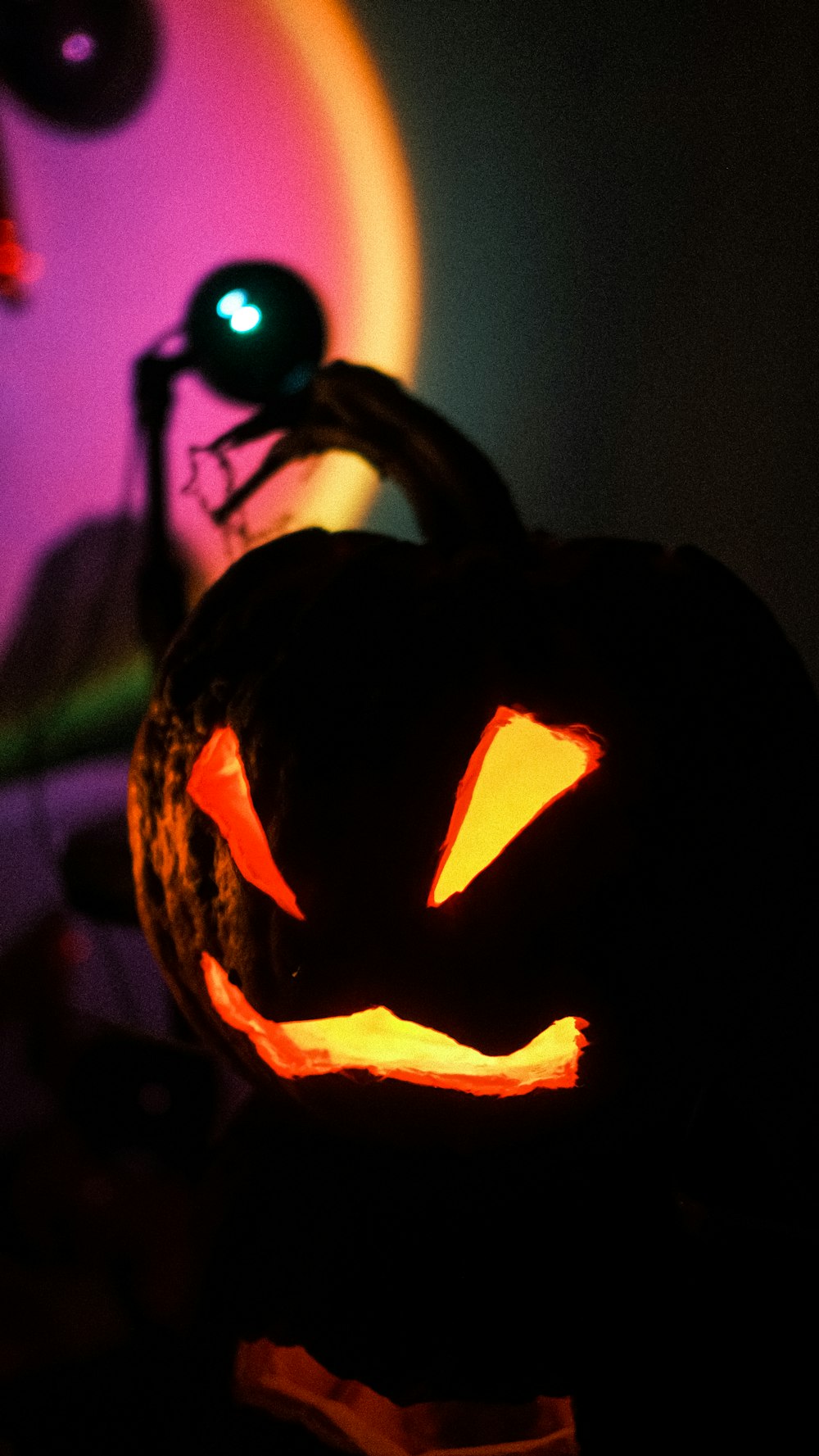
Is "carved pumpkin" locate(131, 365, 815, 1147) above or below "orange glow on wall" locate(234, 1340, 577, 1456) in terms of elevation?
above

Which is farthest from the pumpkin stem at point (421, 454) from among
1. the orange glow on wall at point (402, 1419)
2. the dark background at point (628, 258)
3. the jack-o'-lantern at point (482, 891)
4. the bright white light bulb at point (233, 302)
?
the orange glow on wall at point (402, 1419)

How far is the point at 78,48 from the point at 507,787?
0.75 metres

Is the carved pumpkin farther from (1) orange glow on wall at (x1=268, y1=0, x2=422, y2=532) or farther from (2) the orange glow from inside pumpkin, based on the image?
(1) orange glow on wall at (x1=268, y1=0, x2=422, y2=532)

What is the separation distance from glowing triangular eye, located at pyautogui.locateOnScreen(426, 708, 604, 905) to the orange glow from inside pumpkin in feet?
0.32

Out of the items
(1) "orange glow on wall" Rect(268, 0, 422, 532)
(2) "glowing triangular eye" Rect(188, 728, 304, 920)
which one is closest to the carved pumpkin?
(2) "glowing triangular eye" Rect(188, 728, 304, 920)

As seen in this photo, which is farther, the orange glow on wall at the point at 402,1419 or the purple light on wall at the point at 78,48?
the purple light on wall at the point at 78,48

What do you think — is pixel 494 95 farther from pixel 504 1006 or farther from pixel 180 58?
pixel 504 1006

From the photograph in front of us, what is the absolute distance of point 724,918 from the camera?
1.87 feet

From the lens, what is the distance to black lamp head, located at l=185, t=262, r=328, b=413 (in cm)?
82

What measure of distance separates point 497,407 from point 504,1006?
2.24ft

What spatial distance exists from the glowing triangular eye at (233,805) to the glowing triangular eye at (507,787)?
0.11 metres

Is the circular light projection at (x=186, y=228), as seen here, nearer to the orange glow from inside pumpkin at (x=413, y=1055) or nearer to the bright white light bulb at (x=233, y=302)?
the bright white light bulb at (x=233, y=302)

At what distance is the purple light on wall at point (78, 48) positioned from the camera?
33.4 inches

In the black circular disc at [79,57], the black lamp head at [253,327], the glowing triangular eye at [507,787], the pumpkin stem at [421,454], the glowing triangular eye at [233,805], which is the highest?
the black circular disc at [79,57]
